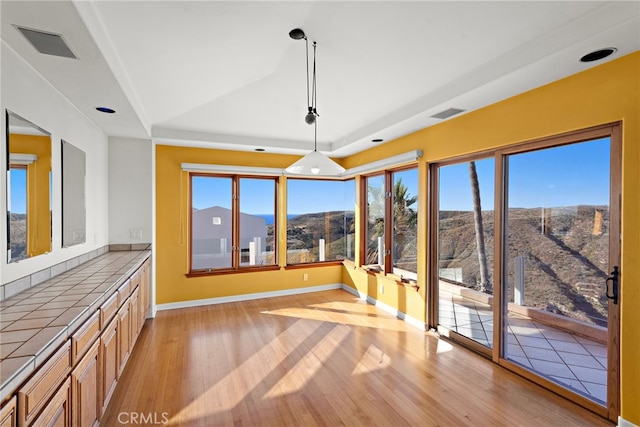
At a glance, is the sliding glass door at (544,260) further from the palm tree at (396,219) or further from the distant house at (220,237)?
the distant house at (220,237)

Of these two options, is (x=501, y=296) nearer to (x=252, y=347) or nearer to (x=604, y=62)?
(x=604, y=62)

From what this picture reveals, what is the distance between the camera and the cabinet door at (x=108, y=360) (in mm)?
2020

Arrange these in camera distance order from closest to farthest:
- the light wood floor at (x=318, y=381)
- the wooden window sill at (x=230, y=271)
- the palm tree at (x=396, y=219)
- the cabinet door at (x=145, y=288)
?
the light wood floor at (x=318, y=381), the cabinet door at (x=145, y=288), the palm tree at (x=396, y=219), the wooden window sill at (x=230, y=271)

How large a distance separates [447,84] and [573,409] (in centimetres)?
279

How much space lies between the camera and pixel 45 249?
7.65 ft

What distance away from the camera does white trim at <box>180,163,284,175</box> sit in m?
4.68

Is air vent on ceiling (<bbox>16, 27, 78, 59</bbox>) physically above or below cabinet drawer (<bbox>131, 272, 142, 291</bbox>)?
above

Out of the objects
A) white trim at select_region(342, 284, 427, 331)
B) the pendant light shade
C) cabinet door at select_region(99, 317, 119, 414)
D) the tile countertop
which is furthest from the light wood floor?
the pendant light shade

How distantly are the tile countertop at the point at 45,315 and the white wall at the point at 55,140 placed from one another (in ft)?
0.65

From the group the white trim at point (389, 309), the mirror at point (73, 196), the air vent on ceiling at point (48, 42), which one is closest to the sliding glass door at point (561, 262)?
the white trim at point (389, 309)

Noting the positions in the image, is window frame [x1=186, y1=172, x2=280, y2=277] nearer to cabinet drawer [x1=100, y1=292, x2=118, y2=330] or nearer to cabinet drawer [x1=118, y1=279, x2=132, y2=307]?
cabinet drawer [x1=118, y1=279, x2=132, y2=307]

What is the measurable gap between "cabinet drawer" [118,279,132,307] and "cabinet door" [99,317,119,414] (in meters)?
0.18

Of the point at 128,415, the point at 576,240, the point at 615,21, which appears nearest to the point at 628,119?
the point at 615,21

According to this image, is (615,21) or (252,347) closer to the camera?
(615,21)
